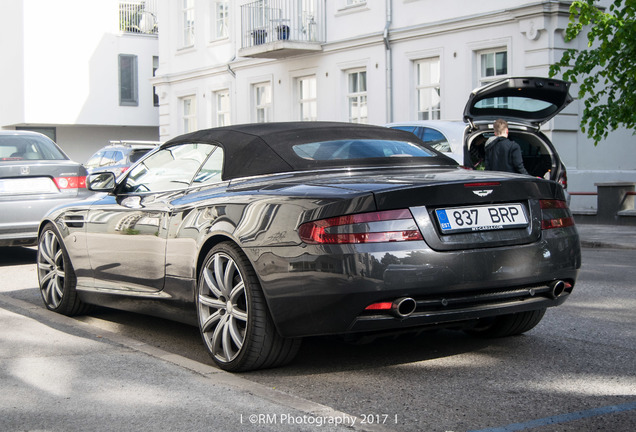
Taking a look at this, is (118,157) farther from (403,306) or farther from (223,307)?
(403,306)

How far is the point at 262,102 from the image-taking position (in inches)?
1207

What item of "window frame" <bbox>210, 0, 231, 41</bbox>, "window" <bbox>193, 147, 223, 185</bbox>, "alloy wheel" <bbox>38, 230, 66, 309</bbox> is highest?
"window frame" <bbox>210, 0, 231, 41</bbox>

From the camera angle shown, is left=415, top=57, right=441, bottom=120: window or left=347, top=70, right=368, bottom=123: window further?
left=347, top=70, right=368, bottom=123: window

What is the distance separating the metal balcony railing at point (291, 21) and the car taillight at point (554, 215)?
22.4m

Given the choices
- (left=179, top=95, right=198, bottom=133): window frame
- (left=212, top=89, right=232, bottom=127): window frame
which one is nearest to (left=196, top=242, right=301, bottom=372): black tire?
(left=212, top=89, right=232, bottom=127): window frame

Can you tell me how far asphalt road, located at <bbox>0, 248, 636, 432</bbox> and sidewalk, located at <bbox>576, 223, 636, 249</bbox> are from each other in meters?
7.17

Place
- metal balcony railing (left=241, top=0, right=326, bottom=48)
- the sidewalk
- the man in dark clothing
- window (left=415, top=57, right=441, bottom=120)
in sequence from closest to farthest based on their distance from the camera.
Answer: the man in dark clothing, the sidewalk, window (left=415, top=57, right=441, bottom=120), metal balcony railing (left=241, top=0, right=326, bottom=48)

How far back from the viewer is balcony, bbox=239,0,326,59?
2739 cm

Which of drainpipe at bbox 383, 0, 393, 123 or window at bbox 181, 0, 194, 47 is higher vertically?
window at bbox 181, 0, 194, 47

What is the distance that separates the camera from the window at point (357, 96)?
86.3ft

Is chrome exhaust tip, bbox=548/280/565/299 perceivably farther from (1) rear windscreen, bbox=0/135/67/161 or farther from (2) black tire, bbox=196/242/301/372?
(1) rear windscreen, bbox=0/135/67/161

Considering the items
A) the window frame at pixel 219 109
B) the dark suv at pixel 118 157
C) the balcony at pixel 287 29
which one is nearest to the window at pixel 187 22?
the window frame at pixel 219 109

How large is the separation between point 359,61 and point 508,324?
68.4 feet

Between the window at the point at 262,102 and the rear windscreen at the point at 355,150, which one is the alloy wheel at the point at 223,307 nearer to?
the rear windscreen at the point at 355,150
